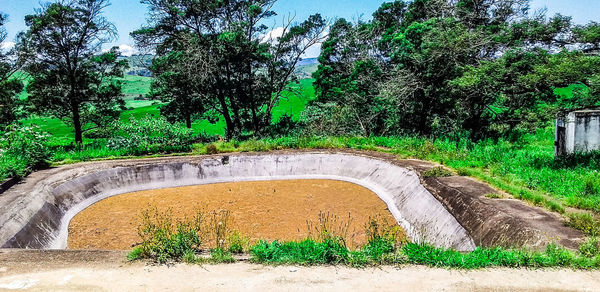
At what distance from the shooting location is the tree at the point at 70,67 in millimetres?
18922

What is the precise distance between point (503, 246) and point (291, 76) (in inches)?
750

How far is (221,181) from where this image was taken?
16.9 metres

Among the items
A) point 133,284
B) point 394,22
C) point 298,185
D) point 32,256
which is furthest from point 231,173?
point 394,22

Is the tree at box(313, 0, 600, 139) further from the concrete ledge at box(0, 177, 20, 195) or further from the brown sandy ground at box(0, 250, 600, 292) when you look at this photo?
the concrete ledge at box(0, 177, 20, 195)

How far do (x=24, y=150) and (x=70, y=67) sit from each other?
725cm

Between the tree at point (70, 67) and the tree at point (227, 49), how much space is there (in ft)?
8.37

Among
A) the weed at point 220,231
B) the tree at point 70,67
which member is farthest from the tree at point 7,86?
the weed at point 220,231

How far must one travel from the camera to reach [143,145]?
18.6 metres

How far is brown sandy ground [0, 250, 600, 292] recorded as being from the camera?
17.8 feet

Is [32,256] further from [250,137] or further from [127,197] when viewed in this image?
[250,137]

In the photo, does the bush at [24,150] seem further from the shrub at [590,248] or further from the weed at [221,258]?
the shrub at [590,248]

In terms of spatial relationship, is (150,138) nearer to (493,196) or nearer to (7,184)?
(7,184)

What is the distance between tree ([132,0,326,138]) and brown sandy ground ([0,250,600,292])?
14924mm

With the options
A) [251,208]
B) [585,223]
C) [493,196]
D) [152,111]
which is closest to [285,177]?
[251,208]
